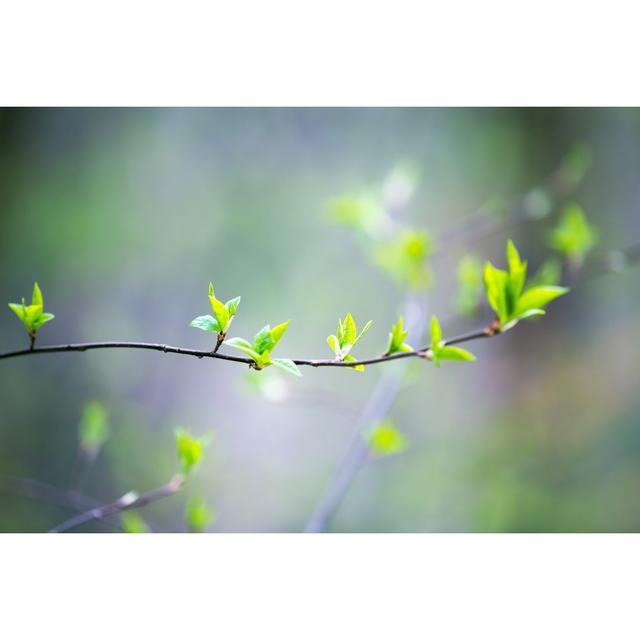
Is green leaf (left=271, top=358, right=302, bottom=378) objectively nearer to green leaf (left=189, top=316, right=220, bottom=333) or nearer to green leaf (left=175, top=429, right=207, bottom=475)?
green leaf (left=189, top=316, right=220, bottom=333)

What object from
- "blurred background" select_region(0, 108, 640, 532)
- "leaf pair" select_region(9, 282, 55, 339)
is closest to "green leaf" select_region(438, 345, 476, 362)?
"leaf pair" select_region(9, 282, 55, 339)

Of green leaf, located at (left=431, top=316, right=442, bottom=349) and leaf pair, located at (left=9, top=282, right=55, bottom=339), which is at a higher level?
green leaf, located at (left=431, top=316, right=442, bottom=349)

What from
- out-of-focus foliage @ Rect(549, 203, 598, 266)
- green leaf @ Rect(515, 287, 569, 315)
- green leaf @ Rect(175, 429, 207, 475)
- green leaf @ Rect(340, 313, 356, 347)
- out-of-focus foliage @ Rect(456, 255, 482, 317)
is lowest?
green leaf @ Rect(175, 429, 207, 475)

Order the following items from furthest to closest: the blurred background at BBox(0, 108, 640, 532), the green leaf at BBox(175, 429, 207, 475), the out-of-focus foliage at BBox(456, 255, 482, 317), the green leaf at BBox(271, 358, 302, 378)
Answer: the blurred background at BBox(0, 108, 640, 532) → the out-of-focus foliage at BBox(456, 255, 482, 317) → the green leaf at BBox(175, 429, 207, 475) → the green leaf at BBox(271, 358, 302, 378)

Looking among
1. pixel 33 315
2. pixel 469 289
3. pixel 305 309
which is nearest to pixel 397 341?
pixel 33 315

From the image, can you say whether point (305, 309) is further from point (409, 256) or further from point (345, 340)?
point (345, 340)

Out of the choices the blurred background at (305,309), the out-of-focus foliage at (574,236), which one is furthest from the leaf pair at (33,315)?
the blurred background at (305,309)
